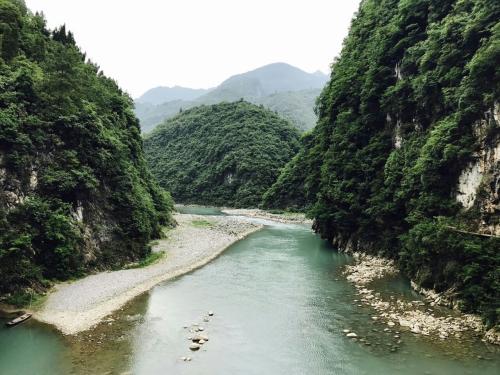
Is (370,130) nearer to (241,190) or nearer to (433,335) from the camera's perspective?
(433,335)

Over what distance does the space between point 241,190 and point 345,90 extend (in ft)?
216

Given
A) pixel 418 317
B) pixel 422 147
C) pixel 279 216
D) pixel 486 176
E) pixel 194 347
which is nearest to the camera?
pixel 194 347

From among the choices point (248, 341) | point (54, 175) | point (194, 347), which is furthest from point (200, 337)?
point (54, 175)

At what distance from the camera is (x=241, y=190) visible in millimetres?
110812

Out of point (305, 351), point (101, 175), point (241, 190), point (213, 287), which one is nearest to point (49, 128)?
point (101, 175)

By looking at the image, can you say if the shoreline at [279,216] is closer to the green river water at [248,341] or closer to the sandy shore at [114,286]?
the sandy shore at [114,286]

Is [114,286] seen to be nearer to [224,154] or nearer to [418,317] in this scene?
[418,317]

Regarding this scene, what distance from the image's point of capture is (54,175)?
101ft

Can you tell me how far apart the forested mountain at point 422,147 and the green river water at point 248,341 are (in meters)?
4.30

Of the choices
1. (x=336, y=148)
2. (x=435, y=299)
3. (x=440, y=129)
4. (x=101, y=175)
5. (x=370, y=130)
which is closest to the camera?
(x=435, y=299)

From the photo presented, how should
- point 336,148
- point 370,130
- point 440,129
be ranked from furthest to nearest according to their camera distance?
1. point 336,148
2. point 370,130
3. point 440,129

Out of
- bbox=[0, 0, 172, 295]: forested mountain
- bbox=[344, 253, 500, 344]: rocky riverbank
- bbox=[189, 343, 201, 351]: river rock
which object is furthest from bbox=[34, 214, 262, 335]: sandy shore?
bbox=[344, 253, 500, 344]: rocky riverbank

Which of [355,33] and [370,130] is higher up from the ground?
[355,33]

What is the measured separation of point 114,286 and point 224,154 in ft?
318
